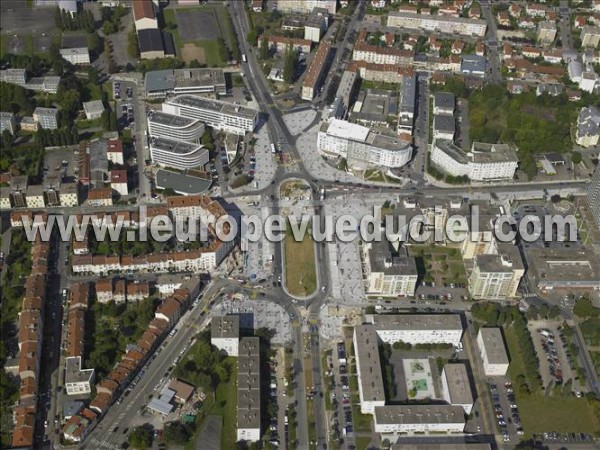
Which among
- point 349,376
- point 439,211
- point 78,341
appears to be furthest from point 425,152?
point 78,341

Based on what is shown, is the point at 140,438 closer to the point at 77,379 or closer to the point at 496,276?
the point at 77,379

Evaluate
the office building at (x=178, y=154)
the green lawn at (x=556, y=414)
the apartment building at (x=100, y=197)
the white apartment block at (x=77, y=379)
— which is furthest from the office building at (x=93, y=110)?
the green lawn at (x=556, y=414)

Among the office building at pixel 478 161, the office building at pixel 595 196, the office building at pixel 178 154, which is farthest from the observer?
the office building at pixel 478 161

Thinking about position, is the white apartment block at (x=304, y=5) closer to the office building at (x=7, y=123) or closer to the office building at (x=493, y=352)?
the office building at (x=7, y=123)

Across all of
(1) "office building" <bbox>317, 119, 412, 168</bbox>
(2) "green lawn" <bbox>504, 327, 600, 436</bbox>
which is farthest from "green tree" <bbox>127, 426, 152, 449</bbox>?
(1) "office building" <bbox>317, 119, 412, 168</bbox>

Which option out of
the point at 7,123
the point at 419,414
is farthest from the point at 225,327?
the point at 7,123

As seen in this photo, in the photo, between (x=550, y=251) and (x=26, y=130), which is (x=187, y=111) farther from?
(x=550, y=251)
